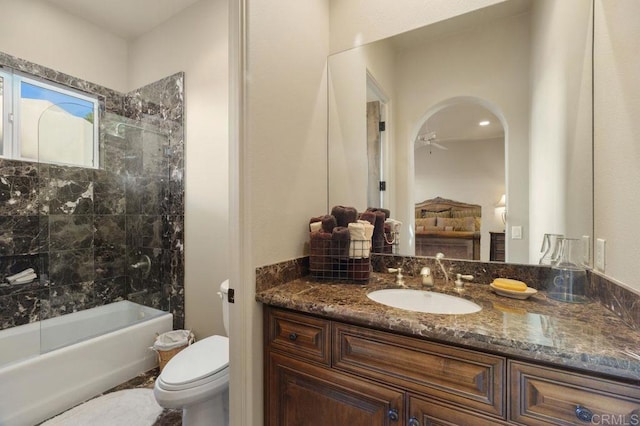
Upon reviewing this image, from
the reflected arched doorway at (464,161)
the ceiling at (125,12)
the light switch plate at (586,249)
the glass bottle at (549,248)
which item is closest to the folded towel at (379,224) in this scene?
the reflected arched doorway at (464,161)

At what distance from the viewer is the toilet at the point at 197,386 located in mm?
1313

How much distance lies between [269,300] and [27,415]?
5.93 feet

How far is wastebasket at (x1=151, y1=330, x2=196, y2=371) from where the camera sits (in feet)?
6.98

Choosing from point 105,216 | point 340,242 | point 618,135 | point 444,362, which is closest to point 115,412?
point 105,216

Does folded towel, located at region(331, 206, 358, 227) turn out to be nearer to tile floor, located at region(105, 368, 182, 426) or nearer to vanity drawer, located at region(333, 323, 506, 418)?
vanity drawer, located at region(333, 323, 506, 418)

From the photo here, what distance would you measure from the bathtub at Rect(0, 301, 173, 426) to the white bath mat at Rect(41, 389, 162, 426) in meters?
0.10

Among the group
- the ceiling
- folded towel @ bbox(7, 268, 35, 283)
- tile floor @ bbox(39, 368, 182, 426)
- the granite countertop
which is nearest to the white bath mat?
tile floor @ bbox(39, 368, 182, 426)

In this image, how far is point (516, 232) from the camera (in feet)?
4.15

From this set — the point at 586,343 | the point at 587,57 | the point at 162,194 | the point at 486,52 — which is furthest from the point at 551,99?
the point at 162,194

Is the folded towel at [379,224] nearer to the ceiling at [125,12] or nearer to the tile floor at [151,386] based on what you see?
the tile floor at [151,386]

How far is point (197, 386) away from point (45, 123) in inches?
97.4

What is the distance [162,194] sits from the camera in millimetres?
2514

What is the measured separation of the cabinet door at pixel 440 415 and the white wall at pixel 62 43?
346 cm

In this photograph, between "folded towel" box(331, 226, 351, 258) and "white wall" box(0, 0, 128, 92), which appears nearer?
"folded towel" box(331, 226, 351, 258)
